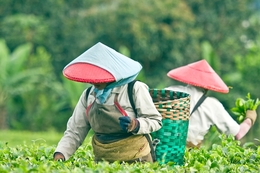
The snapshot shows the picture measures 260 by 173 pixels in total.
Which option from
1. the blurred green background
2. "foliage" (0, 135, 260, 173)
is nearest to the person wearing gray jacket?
"foliage" (0, 135, 260, 173)

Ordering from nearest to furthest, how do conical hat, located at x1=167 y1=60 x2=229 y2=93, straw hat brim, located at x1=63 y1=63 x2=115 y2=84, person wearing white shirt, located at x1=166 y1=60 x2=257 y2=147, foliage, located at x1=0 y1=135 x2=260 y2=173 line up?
foliage, located at x1=0 y1=135 x2=260 y2=173
straw hat brim, located at x1=63 y1=63 x2=115 y2=84
person wearing white shirt, located at x1=166 y1=60 x2=257 y2=147
conical hat, located at x1=167 y1=60 x2=229 y2=93

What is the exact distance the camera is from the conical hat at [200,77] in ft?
17.0

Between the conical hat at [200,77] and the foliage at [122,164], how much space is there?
0.57m

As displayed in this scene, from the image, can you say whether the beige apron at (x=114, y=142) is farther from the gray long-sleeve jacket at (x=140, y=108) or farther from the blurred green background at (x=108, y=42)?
the blurred green background at (x=108, y=42)

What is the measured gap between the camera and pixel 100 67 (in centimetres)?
370

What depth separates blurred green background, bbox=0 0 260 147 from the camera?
19984 millimetres

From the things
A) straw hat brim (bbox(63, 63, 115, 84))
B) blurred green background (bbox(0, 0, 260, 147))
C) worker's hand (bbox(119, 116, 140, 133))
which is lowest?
blurred green background (bbox(0, 0, 260, 147))

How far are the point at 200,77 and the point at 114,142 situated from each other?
1592 millimetres

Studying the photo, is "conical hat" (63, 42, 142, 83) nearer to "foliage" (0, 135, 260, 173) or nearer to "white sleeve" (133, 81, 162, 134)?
"white sleeve" (133, 81, 162, 134)

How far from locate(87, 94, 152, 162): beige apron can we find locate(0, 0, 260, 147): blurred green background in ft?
46.9

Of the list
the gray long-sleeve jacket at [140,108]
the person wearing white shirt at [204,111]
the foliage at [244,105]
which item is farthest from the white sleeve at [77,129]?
the foliage at [244,105]

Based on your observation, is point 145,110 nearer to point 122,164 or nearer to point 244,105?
point 122,164

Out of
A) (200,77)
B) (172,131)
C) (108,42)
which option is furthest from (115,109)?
(108,42)

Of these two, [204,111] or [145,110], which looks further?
[204,111]
